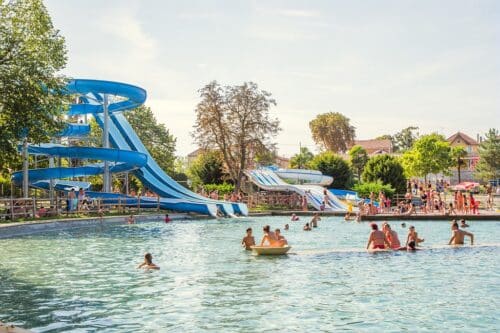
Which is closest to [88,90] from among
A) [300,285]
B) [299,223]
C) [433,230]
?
[299,223]

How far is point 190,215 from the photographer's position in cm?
4022

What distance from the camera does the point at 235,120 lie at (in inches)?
2147

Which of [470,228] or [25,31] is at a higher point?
[25,31]

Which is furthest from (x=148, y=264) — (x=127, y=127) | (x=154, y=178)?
(x=127, y=127)

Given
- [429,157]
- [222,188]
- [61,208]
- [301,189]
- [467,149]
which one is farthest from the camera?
[467,149]

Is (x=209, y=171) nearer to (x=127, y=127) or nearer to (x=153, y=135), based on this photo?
(x=153, y=135)

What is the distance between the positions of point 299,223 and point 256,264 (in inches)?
723

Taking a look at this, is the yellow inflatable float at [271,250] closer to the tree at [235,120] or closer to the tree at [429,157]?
the tree at [235,120]

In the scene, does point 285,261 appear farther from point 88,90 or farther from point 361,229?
point 88,90

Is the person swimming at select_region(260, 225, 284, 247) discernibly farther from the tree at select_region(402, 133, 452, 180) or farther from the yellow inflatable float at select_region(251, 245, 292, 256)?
the tree at select_region(402, 133, 452, 180)

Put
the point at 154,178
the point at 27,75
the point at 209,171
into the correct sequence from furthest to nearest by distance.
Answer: the point at 209,171
the point at 154,178
the point at 27,75

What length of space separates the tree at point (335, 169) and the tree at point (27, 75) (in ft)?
Result: 124

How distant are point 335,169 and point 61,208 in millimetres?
34838

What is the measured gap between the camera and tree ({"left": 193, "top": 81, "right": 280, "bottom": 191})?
177 feet
